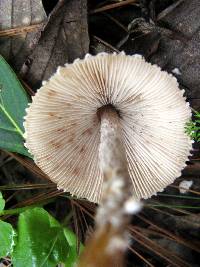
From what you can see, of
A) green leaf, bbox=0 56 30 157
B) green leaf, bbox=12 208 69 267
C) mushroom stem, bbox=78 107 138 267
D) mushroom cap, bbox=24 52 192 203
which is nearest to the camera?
mushroom stem, bbox=78 107 138 267

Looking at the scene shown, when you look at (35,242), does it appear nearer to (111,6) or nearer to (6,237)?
(6,237)

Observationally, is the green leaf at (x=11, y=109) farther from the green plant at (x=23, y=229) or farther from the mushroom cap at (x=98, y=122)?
the mushroom cap at (x=98, y=122)

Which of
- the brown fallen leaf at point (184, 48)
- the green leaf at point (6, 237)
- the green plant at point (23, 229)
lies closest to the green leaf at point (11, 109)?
the green plant at point (23, 229)

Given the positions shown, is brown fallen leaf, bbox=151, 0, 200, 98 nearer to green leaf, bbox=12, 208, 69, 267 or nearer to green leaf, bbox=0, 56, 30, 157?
green leaf, bbox=0, 56, 30, 157

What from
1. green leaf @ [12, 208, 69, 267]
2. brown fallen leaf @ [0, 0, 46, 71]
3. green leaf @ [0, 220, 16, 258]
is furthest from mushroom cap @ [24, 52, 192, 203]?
brown fallen leaf @ [0, 0, 46, 71]

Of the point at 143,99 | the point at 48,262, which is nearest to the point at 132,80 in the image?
the point at 143,99

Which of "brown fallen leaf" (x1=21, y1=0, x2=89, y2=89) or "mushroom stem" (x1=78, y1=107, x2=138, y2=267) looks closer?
"mushroom stem" (x1=78, y1=107, x2=138, y2=267)

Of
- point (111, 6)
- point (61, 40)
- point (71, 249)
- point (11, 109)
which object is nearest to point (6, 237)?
point (71, 249)
